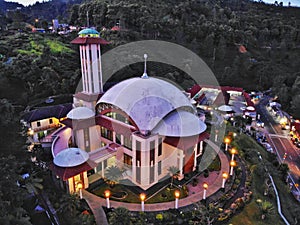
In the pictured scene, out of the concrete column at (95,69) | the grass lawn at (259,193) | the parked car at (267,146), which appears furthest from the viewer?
the parked car at (267,146)

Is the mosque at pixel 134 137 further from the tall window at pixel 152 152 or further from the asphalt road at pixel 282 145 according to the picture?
the asphalt road at pixel 282 145

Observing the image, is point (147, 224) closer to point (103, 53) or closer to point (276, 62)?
point (103, 53)

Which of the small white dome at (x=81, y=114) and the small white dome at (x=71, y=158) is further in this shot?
the small white dome at (x=81, y=114)

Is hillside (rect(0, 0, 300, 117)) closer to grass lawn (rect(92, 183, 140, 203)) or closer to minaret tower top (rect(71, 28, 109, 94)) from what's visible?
minaret tower top (rect(71, 28, 109, 94))

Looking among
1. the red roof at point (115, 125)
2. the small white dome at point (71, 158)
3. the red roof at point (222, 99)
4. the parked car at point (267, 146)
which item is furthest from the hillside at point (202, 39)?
the small white dome at point (71, 158)

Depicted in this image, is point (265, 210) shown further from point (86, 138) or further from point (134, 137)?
point (86, 138)

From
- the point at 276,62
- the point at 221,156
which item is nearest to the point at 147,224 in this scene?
A: the point at 221,156
